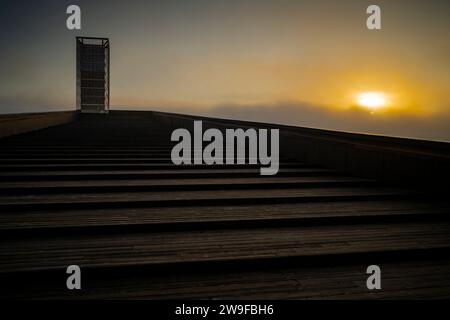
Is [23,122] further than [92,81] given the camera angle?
No

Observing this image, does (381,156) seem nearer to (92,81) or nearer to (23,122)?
(23,122)

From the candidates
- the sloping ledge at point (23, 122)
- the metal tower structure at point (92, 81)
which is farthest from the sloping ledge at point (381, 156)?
the metal tower structure at point (92, 81)

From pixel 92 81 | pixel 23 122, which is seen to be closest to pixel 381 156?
pixel 23 122

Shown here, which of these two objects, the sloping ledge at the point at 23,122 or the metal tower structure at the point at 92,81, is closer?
the sloping ledge at the point at 23,122

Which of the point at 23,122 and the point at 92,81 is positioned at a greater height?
the point at 92,81

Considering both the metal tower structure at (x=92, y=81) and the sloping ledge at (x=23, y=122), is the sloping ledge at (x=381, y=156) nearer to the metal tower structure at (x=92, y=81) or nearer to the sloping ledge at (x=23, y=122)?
the sloping ledge at (x=23, y=122)

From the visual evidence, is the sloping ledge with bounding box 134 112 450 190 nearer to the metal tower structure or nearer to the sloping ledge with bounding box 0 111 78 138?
the sloping ledge with bounding box 0 111 78 138

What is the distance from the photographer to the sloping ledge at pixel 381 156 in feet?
13.5

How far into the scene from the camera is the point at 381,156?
4871 millimetres

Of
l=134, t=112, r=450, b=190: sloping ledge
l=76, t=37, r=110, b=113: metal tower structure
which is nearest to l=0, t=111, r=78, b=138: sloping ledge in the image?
l=134, t=112, r=450, b=190: sloping ledge

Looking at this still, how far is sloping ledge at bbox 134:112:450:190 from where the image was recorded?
4125 millimetres

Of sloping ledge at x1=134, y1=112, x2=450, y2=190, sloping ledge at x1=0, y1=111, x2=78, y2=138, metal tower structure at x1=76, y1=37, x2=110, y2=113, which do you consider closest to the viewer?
sloping ledge at x1=134, y1=112, x2=450, y2=190

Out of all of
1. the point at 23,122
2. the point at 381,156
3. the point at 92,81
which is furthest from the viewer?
the point at 92,81
